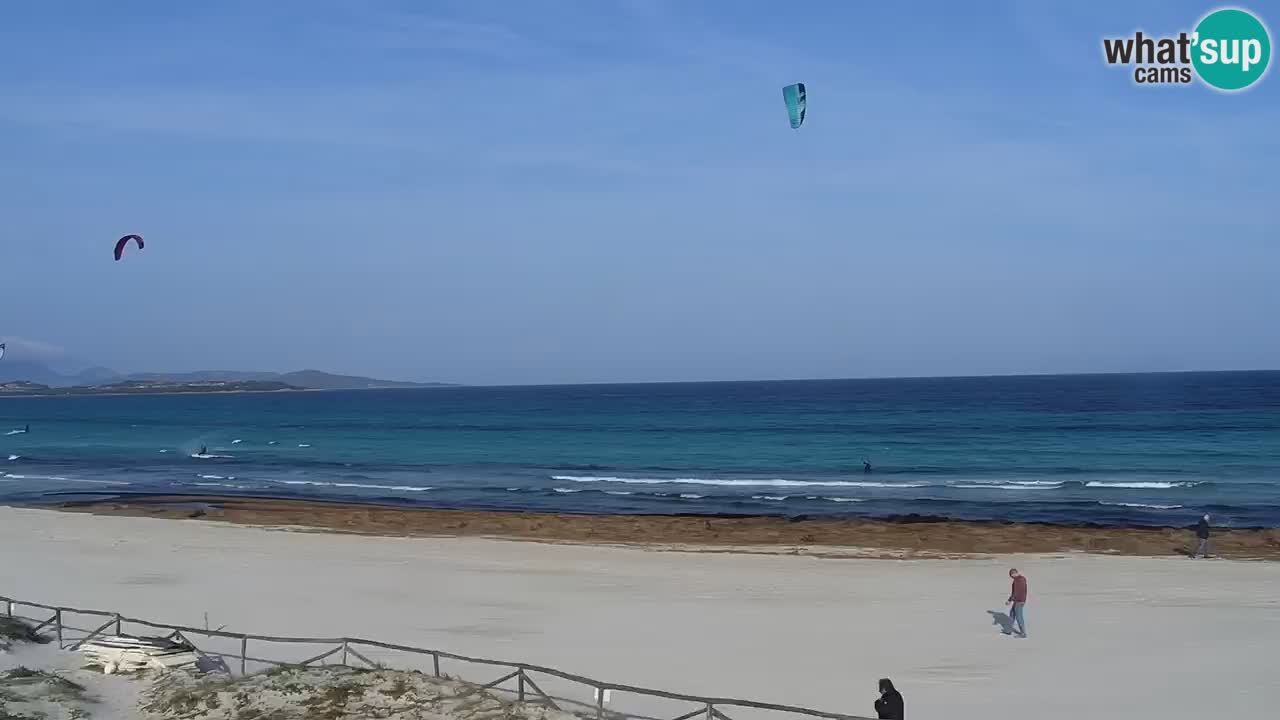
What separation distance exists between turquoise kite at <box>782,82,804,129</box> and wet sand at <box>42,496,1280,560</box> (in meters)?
10.8

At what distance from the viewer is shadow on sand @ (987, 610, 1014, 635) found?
1683 centimetres

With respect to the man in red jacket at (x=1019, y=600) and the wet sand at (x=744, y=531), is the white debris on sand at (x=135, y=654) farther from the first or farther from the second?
the wet sand at (x=744, y=531)

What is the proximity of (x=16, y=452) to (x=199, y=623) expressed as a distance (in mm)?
57765

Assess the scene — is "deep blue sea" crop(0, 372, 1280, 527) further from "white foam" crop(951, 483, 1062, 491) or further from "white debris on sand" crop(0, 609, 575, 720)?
"white debris on sand" crop(0, 609, 575, 720)

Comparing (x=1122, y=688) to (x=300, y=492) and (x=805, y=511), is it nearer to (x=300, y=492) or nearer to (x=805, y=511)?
(x=805, y=511)

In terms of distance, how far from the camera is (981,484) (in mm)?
40969

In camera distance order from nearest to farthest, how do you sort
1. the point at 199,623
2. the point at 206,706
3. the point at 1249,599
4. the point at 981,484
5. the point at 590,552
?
the point at 206,706, the point at 199,623, the point at 1249,599, the point at 590,552, the point at 981,484

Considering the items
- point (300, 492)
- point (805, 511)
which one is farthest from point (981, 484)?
point (300, 492)

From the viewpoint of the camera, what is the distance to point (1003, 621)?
17.6 metres

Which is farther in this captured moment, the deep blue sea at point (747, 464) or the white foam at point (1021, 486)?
the white foam at point (1021, 486)

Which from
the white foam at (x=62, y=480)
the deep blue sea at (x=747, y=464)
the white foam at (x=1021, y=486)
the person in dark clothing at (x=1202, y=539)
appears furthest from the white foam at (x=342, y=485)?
the person in dark clothing at (x=1202, y=539)

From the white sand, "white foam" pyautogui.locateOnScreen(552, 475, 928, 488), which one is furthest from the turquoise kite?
"white foam" pyautogui.locateOnScreen(552, 475, 928, 488)

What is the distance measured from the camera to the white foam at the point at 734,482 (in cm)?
4200

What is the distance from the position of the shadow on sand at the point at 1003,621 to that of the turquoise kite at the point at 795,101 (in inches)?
376
